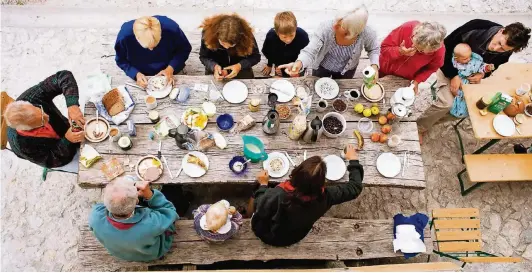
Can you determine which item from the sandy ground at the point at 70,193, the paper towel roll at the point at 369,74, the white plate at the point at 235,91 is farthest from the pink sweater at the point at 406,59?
the white plate at the point at 235,91

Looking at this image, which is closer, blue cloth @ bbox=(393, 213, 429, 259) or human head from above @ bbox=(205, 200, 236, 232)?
human head from above @ bbox=(205, 200, 236, 232)

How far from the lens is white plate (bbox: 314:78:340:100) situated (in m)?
4.18

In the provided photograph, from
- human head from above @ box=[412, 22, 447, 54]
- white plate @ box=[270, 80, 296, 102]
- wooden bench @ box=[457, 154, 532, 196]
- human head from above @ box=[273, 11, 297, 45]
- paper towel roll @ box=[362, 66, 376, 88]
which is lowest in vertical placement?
wooden bench @ box=[457, 154, 532, 196]

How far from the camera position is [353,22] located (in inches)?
148

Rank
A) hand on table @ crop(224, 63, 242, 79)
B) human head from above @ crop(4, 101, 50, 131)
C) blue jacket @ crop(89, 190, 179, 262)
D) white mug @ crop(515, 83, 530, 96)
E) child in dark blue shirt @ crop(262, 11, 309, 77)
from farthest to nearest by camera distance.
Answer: white mug @ crop(515, 83, 530, 96), hand on table @ crop(224, 63, 242, 79), child in dark blue shirt @ crop(262, 11, 309, 77), human head from above @ crop(4, 101, 50, 131), blue jacket @ crop(89, 190, 179, 262)

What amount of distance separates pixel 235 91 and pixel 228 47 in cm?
42

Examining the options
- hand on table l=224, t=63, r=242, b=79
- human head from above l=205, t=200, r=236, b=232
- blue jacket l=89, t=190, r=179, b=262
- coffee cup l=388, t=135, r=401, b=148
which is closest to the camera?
blue jacket l=89, t=190, r=179, b=262

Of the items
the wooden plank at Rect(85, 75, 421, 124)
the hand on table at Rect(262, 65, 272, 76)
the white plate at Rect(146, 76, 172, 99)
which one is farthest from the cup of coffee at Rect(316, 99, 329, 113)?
the white plate at Rect(146, 76, 172, 99)

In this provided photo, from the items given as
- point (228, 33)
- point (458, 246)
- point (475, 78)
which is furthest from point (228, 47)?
point (458, 246)

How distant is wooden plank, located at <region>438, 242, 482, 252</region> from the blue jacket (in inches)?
106

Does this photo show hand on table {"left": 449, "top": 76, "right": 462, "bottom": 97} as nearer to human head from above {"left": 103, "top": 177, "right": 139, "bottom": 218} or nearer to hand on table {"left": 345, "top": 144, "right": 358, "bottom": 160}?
hand on table {"left": 345, "top": 144, "right": 358, "bottom": 160}

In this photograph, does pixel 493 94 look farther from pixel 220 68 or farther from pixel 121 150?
pixel 121 150

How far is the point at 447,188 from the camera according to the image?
5160mm

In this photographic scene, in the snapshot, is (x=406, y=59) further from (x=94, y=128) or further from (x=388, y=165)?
(x=94, y=128)
